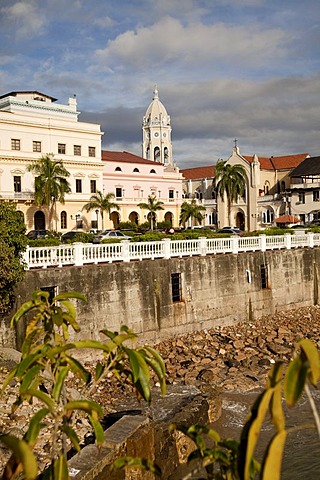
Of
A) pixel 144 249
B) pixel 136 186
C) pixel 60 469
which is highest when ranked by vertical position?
pixel 136 186

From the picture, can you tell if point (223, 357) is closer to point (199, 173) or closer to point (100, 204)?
point (100, 204)

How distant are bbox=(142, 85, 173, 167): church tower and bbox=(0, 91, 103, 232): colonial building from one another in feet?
132

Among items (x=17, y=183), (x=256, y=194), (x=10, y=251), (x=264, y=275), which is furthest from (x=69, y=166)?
(x=10, y=251)

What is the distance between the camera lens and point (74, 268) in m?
19.3

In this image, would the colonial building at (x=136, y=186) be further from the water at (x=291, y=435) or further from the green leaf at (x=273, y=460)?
the green leaf at (x=273, y=460)

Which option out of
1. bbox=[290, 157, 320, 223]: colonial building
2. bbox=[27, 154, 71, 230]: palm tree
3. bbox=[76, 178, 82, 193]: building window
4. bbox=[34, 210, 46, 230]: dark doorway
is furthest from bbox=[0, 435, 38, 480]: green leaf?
bbox=[290, 157, 320, 223]: colonial building

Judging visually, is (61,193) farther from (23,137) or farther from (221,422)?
(221,422)

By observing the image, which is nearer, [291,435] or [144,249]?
[291,435]

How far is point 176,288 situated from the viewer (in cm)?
2303

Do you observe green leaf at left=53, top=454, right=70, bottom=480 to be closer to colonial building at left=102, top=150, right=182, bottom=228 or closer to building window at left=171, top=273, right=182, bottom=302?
building window at left=171, top=273, right=182, bottom=302

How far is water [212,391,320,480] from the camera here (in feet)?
40.9

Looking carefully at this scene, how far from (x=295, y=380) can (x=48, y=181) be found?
149ft

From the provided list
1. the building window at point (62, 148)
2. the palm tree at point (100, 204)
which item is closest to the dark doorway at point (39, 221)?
the palm tree at point (100, 204)

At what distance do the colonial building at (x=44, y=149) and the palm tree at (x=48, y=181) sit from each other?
60.2 inches
